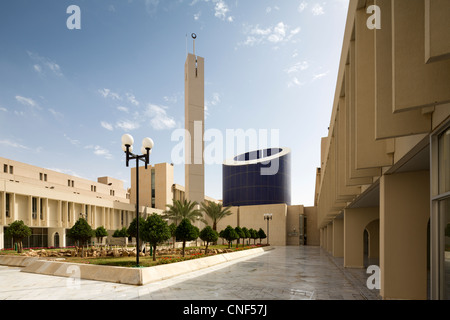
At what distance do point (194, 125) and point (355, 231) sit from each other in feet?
89.9

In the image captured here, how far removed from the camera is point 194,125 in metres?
39.6

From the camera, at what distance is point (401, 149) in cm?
650

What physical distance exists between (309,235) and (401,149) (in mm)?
47051

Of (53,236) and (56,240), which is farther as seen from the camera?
(56,240)

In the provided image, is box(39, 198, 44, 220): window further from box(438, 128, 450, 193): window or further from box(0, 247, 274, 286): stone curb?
box(438, 128, 450, 193): window

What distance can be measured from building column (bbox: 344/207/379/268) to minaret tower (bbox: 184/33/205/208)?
2465cm

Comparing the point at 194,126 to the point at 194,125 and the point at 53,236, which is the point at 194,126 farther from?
the point at 53,236

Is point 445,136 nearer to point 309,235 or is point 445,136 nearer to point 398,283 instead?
point 398,283

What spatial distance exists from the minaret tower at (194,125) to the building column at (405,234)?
31.5 metres

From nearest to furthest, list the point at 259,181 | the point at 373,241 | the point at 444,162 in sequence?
the point at 444,162 < the point at 373,241 < the point at 259,181

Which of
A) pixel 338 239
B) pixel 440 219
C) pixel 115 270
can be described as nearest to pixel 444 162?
pixel 440 219

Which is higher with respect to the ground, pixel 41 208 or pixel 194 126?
pixel 194 126

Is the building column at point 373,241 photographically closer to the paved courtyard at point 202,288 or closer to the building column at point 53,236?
the paved courtyard at point 202,288
